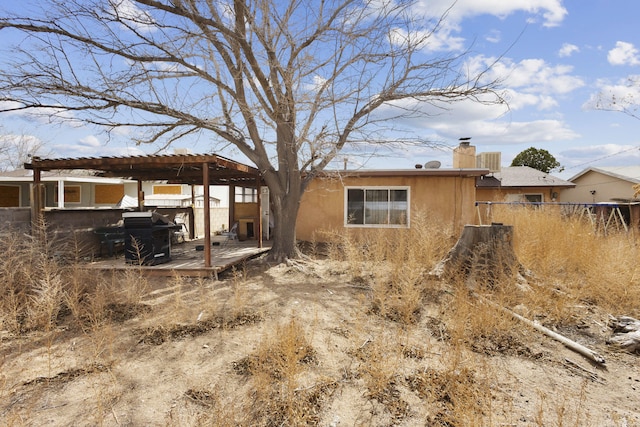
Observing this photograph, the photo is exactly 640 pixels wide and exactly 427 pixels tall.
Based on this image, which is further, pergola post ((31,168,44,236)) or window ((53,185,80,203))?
window ((53,185,80,203))

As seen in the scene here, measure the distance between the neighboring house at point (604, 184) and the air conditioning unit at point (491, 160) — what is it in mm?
5841

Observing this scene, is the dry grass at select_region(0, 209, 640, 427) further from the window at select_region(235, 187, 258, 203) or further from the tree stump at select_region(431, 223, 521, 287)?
the window at select_region(235, 187, 258, 203)

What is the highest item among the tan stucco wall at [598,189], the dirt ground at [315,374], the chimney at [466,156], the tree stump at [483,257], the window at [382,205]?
the chimney at [466,156]

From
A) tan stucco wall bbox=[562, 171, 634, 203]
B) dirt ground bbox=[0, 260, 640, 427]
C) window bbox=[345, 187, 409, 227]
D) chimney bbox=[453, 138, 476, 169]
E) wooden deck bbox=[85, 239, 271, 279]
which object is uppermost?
chimney bbox=[453, 138, 476, 169]

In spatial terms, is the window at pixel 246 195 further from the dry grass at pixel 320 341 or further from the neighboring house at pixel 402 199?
the dry grass at pixel 320 341

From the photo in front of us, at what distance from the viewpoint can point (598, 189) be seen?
18.5 m

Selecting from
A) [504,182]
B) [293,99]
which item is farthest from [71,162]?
[504,182]

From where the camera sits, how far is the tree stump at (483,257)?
552 centimetres

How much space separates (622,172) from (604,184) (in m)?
1.22

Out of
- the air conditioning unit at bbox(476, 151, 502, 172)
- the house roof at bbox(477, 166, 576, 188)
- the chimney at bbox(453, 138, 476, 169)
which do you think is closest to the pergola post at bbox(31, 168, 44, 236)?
→ the chimney at bbox(453, 138, 476, 169)

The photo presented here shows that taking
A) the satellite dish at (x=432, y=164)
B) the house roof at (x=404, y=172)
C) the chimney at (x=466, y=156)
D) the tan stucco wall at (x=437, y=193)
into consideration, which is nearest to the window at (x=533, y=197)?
the chimney at (x=466, y=156)

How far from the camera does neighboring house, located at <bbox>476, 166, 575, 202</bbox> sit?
54.9 ft

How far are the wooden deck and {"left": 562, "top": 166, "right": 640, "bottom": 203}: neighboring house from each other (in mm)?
17506

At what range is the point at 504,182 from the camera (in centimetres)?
1741
